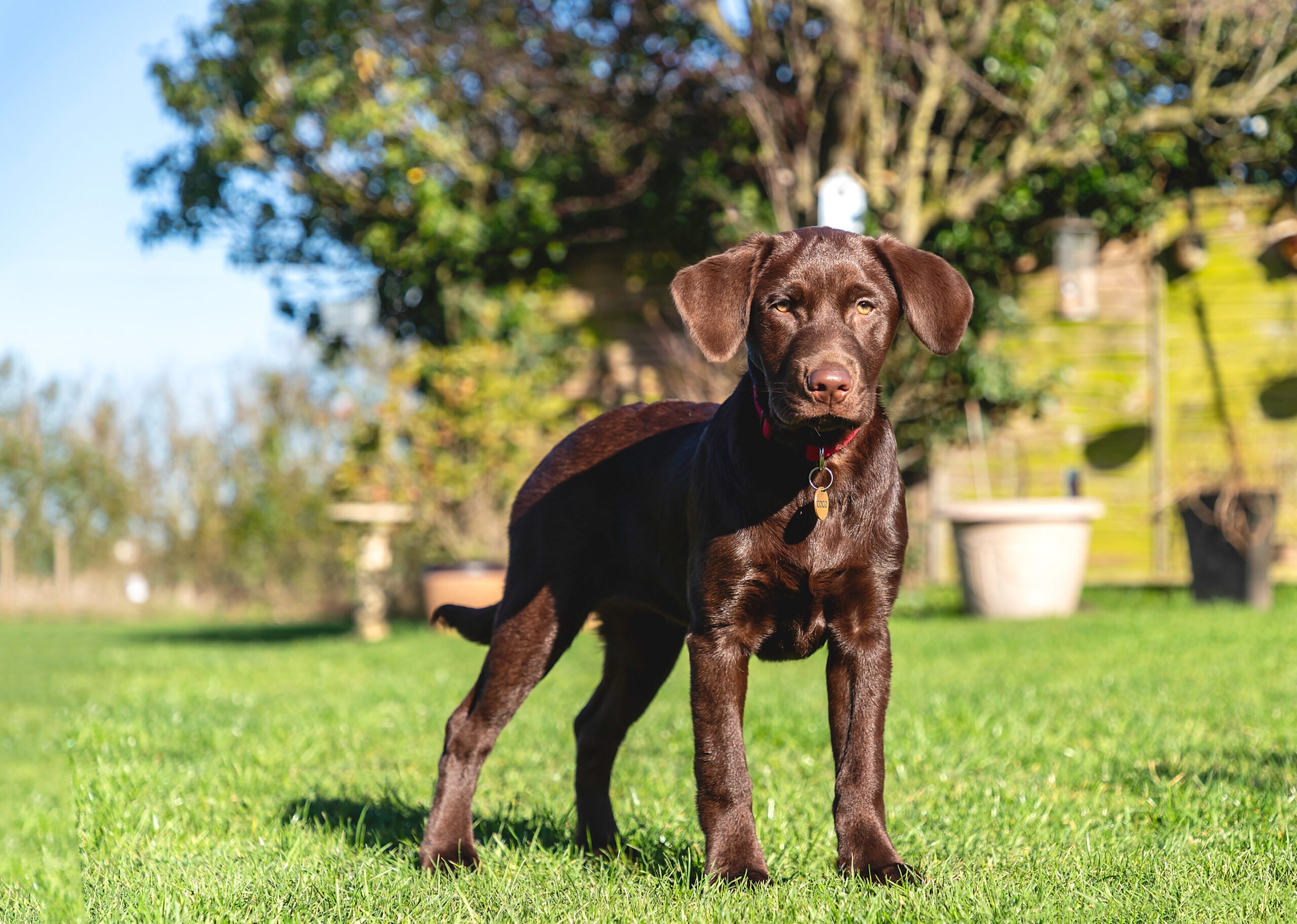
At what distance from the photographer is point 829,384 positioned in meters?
2.49

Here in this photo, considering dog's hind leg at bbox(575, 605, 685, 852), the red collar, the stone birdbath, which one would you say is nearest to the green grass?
dog's hind leg at bbox(575, 605, 685, 852)

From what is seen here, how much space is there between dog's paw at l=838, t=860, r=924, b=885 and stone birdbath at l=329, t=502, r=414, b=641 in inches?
339

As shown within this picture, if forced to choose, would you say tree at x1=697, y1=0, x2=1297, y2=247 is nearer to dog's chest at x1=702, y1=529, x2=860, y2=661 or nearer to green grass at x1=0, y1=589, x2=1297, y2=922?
green grass at x1=0, y1=589, x2=1297, y2=922

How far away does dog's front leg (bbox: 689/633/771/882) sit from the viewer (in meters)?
2.65

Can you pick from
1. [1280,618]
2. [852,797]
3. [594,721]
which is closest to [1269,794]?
[852,797]

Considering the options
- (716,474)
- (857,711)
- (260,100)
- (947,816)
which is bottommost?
(947,816)

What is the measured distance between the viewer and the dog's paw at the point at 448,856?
3.00 metres

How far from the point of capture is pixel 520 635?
10.6 feet

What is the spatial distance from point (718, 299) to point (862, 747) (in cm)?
103

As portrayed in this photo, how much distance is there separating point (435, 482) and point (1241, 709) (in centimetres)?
750

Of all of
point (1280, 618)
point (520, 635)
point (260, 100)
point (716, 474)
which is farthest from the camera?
point (260, 100)

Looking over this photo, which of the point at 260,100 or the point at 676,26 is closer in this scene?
the point at 676,26

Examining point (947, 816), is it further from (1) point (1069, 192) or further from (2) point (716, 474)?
(1) point (1069, 192)

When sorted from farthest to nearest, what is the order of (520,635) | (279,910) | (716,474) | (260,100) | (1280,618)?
(260,100) → (1280,618) → (520,635) → (716,474) → (279,910)
